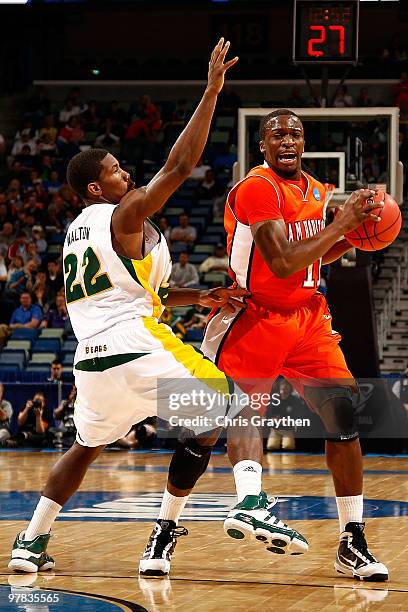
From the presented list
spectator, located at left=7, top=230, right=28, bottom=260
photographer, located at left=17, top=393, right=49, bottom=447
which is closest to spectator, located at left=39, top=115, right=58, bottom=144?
spectator, located at left=7, top=230, right=28, bottom=260

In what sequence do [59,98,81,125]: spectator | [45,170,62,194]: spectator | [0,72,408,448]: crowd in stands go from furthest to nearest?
[59,98,81,125]: spectator < [45,170,62,194]: spectator < [0,72,408,448]: crowd in stands

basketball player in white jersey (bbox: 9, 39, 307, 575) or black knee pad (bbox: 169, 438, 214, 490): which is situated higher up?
basketball player in white jersey (bbox: 9, 39, 307, 575)

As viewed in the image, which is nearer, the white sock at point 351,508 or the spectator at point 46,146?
the white sock at point 351,508

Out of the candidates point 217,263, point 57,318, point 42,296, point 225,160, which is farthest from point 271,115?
point 225,160

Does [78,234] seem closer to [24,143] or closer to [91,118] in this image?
[24,143]

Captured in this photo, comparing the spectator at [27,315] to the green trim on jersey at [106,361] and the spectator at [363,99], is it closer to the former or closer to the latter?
the spectator at [363,99]

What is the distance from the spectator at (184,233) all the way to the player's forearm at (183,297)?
42.0 ft

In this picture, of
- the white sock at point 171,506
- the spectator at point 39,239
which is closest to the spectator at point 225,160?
the spectator at point 39,239

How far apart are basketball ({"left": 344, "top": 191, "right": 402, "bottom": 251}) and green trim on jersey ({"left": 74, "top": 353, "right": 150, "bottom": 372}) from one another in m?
1.21

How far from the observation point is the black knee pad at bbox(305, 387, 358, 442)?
5258 mm

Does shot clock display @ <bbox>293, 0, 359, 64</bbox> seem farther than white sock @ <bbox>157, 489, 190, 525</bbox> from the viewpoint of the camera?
Yes

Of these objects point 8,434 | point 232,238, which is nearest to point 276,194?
point 232,238

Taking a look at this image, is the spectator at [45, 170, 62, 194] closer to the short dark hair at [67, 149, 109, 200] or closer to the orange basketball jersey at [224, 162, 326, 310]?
the short dark hair at [67, 149, 109, 200]

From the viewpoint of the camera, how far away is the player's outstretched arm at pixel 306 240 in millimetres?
4930
